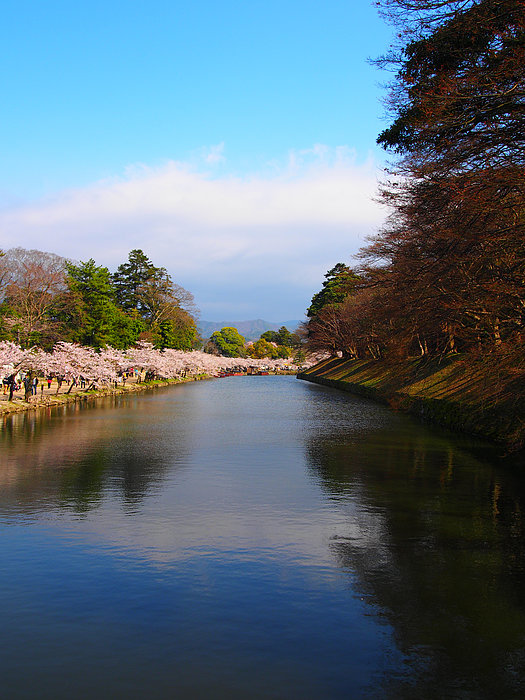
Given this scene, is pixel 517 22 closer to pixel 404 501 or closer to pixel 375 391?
pixel 404 501

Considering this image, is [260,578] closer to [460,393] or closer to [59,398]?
[460,393]

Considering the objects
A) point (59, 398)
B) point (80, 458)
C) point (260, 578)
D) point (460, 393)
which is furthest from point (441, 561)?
point (59, 398)

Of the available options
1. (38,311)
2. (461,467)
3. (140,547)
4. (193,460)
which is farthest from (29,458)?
(38,311)

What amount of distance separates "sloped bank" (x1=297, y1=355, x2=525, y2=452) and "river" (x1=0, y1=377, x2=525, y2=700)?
267 centimetres

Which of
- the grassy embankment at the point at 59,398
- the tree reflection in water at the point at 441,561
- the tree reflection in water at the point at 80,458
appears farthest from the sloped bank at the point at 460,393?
the grassy embankment at the point at 59,398

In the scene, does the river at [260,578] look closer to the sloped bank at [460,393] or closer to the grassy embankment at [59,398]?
the sloped bank at [460,393]

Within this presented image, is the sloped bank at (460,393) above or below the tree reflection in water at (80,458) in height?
above

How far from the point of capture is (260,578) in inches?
325

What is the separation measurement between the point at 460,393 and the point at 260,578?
2173 cm

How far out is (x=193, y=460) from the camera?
709 inches

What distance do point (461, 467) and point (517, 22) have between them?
35.3 ft

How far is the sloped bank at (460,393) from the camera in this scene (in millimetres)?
18797

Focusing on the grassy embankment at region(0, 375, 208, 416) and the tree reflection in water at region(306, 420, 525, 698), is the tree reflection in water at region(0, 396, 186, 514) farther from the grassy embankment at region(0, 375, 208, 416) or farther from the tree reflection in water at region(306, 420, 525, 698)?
the tree reflection in water at region(306, 420, 525, 698)

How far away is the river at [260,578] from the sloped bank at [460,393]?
267 cm
